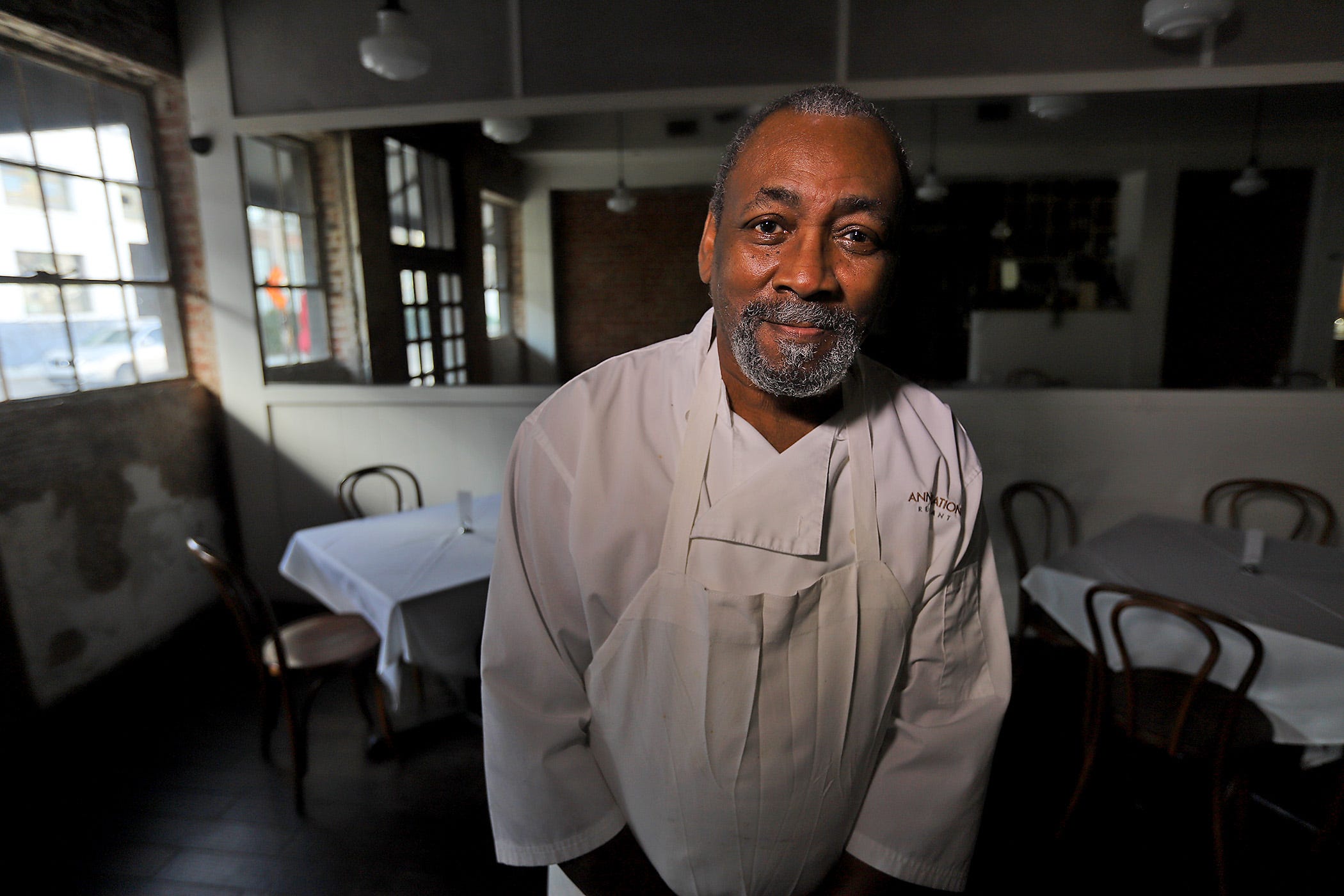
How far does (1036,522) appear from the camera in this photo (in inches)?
135

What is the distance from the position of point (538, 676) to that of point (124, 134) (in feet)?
12.9

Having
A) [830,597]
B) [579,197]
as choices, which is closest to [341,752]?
[830,597]

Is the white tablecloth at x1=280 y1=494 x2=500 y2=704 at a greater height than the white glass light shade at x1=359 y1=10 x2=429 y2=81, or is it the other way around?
the white glass light shade at x1=359 y1=10 x2=429 y2=81

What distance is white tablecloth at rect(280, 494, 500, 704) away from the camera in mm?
2205

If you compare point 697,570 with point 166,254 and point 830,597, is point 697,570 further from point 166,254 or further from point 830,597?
point 166,254

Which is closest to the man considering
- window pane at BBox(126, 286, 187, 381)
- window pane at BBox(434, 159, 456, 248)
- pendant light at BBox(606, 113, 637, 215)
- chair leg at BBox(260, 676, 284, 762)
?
chair leg at BBox(260, 676, 284, 762)

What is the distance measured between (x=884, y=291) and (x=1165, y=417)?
3121 mm

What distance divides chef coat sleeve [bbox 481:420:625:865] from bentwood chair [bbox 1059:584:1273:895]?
67.3 inches

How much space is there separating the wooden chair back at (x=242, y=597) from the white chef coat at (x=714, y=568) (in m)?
1.72

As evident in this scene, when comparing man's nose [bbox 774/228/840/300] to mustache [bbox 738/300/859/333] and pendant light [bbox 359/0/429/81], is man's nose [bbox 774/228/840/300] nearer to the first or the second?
mustache [bbox 738/300/859/333]

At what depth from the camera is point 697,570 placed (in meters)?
0.83

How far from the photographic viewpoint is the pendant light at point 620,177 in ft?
20.2

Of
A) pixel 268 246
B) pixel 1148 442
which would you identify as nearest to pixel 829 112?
pixel 1148 442

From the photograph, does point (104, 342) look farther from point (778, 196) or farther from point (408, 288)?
point (778, 196)
